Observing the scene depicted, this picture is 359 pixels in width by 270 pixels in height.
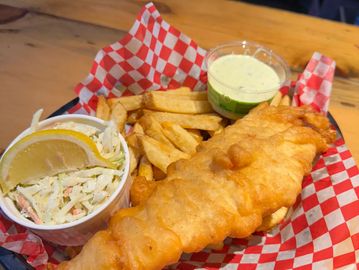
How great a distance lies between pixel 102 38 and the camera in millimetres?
3309

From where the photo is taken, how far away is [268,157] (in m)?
1.92

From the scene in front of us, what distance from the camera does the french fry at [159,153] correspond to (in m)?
2.13

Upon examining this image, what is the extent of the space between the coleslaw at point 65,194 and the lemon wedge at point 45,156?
0.04 metres

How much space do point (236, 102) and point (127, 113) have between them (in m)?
0.68

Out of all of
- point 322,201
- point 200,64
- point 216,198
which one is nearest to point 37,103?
point 200,64

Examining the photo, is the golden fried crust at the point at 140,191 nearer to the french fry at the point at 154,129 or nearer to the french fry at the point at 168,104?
the french fry at the point at 154,129

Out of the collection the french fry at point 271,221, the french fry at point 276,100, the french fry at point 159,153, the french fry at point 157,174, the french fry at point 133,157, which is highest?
the french fry at point 276,100

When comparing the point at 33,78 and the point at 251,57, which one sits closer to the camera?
the point at 251,57

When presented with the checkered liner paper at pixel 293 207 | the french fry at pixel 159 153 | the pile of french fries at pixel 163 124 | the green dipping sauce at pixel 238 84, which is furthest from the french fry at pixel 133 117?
the green dipping sauce at pixel 238 84

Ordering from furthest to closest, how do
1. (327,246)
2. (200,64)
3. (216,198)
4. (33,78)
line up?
(33,78), (200,64), (327,246), (216,198)

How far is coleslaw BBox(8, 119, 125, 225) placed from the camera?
1885mm

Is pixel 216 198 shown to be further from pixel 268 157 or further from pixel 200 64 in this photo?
pixel 200 64

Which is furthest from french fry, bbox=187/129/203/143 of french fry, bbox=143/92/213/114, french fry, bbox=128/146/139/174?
french fry, bbox=128/146/139/174

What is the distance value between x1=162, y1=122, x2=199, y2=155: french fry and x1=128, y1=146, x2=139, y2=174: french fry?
205 millimetres
